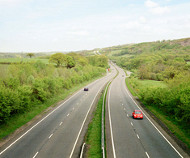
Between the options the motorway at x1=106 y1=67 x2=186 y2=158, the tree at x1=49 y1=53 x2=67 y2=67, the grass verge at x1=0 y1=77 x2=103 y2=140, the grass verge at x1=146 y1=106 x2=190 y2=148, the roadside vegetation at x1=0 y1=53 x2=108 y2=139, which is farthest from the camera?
the tree at x1=49 y1=53 x2=67 y2=67

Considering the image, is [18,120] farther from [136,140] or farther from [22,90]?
[136,140]

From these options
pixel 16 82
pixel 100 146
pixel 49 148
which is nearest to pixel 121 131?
pixel 100 146

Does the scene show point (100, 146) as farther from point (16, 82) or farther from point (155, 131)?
point (16, 82)

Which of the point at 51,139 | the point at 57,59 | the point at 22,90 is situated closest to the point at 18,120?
the point at 22,90

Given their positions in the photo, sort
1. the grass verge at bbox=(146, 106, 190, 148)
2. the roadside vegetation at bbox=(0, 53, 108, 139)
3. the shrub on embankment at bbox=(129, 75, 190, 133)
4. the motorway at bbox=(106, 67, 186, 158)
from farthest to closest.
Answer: the shrub on embankment at bbox=(129, 75, 190, 133)
the roadside vegetation at bbox=(0, 53, 108, 139)
the grass verge at bbox=(146, 106, 190, 148)
the motorway at bbox=(106, 67, 186, 158)

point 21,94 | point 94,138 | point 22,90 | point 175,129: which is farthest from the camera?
point 22,90

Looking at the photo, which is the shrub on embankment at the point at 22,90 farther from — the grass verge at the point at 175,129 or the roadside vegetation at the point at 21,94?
the grass verge at the point at 175,129

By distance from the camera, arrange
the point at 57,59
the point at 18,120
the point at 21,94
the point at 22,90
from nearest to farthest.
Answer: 1. the point at 18,120
2. the point at 21,94
3. the point at 22,90
4. the point at 57,59

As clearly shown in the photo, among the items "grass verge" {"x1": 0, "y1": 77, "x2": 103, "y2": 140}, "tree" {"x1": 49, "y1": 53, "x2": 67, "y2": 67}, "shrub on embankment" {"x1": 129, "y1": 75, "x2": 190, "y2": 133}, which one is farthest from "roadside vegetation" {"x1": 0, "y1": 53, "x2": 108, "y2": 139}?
"tree" {"x1": 49, "y1": 53, "x2": 67, "y2": 67}

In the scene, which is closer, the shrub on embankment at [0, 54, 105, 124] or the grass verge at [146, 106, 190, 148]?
the grass verge at [146, 106, 190, 148]

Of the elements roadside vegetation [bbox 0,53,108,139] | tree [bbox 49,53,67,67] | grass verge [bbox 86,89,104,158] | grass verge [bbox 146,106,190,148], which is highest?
tree [bbox 49,53,67,67]

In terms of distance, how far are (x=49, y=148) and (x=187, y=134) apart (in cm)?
1677

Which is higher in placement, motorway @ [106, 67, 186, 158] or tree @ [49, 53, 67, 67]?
tree @ [49, 53, 67, 67]

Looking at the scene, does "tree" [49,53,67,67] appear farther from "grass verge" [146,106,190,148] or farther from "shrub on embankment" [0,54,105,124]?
"grass verge" [146,106,190,148]
